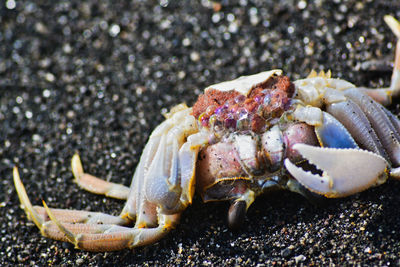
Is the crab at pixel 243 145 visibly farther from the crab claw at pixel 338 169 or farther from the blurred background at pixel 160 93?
the blurred background at pixel 160 93

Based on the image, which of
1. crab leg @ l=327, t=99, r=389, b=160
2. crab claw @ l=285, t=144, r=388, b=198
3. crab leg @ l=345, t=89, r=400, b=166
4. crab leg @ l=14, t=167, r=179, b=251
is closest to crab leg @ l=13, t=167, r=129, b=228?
crab leg @ l=14, t=167, r=179, b=251

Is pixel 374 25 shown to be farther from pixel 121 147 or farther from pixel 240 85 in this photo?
pixel 121 147

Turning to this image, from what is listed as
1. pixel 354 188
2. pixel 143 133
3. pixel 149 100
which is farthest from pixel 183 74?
pixel 354 188

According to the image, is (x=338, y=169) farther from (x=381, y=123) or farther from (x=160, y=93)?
(x=160, y=93)

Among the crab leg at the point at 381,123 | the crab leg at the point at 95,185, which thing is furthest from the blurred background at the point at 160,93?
the crab leg at the point at 381,123

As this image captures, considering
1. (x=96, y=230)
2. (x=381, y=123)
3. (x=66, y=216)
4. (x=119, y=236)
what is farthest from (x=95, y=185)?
(x=381, y=123)
